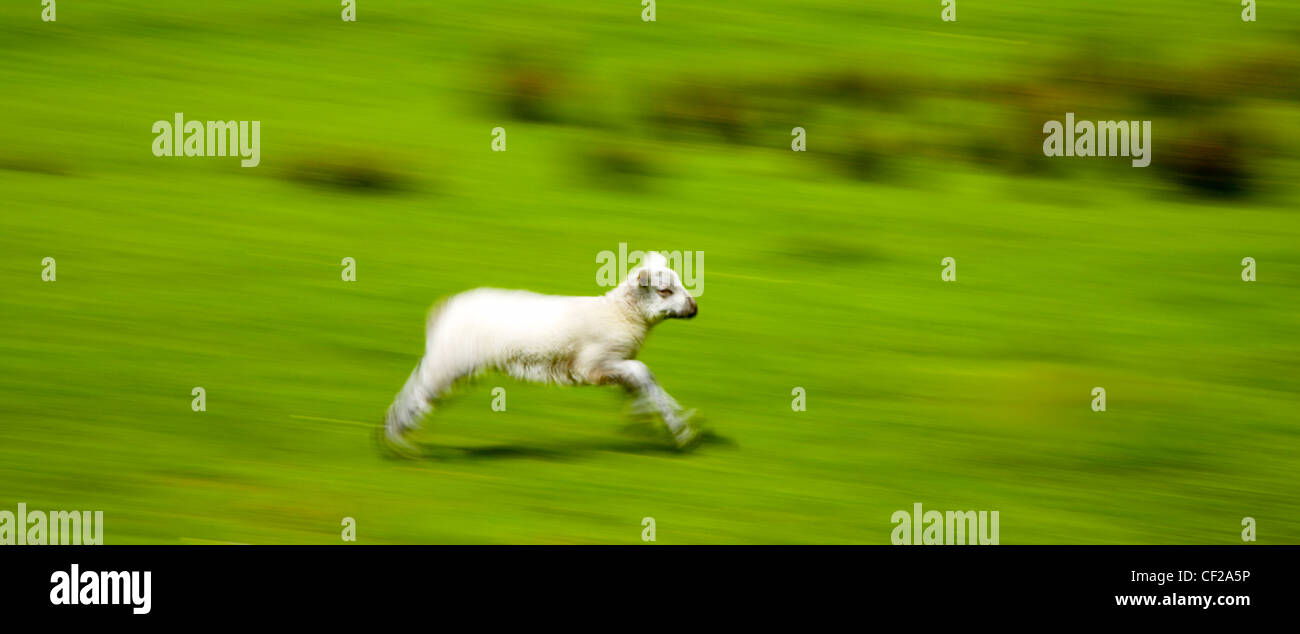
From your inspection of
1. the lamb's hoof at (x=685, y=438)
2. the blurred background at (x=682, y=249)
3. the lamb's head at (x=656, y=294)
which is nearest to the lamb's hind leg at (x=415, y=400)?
the blurred background at (x=682, y=249)

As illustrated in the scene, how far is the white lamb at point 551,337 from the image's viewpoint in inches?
225

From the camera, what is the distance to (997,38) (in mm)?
11047

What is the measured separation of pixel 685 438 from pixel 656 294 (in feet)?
2.02

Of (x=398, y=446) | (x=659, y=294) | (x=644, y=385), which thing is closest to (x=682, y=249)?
(x=659, y=294)

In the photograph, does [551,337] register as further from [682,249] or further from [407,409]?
[682,249]

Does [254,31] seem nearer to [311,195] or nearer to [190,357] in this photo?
[311,195]

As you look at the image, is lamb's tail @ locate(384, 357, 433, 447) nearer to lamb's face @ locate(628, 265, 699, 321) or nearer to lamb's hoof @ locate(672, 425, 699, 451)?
lamb's face @ locate(628, 265, 699, 321)

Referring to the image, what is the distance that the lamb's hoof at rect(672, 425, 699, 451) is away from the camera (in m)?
6.09

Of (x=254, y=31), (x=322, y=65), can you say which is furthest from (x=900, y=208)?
(x=254, y=31)

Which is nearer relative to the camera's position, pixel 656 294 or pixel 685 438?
pixel 656 294

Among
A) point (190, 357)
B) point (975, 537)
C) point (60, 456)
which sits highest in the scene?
point (190, 357)

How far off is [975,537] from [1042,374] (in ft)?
5.28

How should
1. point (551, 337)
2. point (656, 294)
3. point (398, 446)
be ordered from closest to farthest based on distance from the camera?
point (551, 337)
point (656, 294)
point (398, 446)

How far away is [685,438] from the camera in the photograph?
610 cm
